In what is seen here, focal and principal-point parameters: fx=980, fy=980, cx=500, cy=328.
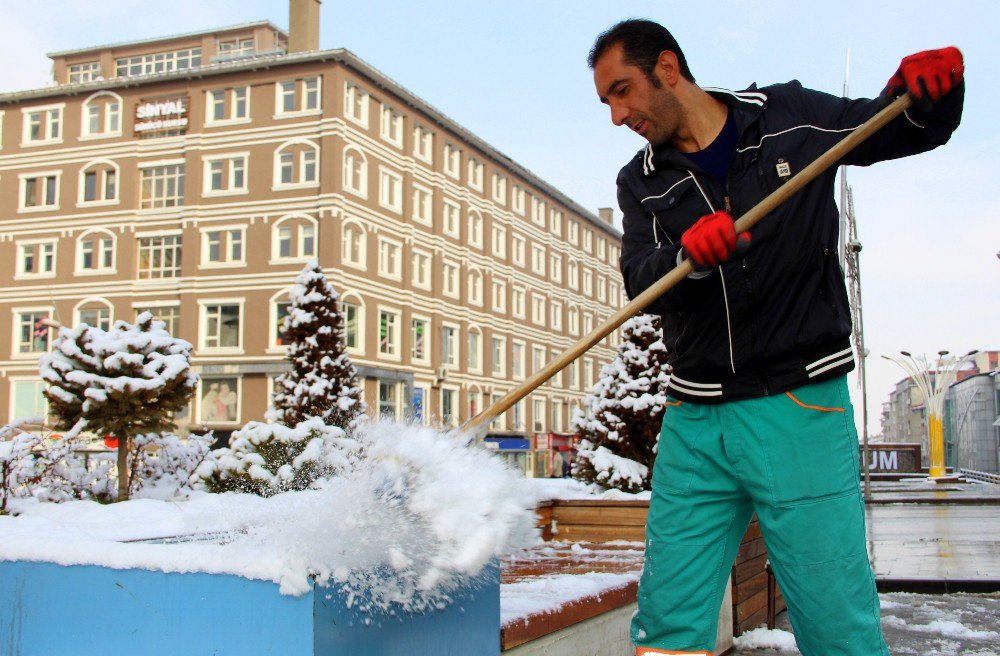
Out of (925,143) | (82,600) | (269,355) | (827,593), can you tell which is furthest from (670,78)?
(269,355)

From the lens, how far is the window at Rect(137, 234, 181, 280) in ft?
132

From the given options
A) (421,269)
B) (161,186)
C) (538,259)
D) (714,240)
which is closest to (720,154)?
(714,240)

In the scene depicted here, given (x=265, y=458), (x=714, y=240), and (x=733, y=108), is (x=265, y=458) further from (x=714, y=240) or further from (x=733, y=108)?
(x=714, y=240)

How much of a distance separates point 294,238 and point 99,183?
9993mm

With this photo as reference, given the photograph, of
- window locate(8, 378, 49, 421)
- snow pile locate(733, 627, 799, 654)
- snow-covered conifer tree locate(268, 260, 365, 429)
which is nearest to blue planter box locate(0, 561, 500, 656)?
snow pile locate(733, 627, 799, 654)

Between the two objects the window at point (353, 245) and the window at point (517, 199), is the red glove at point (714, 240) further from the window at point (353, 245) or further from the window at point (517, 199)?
the window at point (517, 199)

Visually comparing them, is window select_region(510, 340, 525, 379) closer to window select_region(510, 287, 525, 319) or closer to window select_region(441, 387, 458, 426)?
window select_region(510, 287, 525, 319)

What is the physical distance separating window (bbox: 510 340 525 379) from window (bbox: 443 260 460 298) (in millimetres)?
7319

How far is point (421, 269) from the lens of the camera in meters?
44.2

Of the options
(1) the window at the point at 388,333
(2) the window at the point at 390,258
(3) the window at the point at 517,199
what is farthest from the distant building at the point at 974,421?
(3) the window at the point at 517,199

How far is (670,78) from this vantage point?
8.41 feet

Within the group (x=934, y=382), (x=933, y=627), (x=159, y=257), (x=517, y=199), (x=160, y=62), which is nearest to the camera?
(x=933, y=627)

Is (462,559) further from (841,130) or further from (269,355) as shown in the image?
(269,355)

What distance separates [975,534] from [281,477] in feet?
25.9
